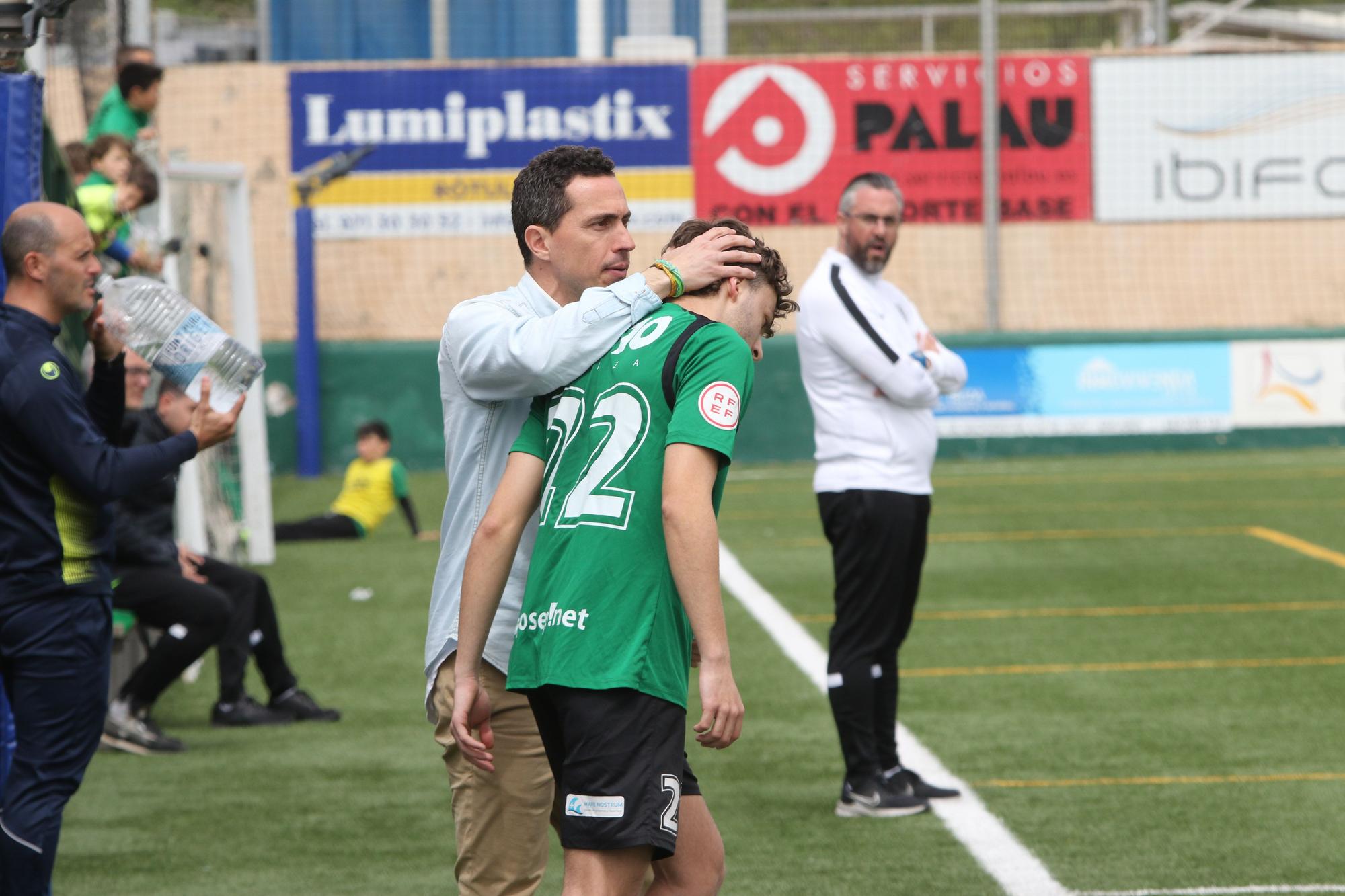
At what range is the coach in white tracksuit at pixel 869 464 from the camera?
602cm

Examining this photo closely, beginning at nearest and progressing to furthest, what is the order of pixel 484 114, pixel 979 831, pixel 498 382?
pixel 498 382 < pixel 979 831 < pixel 484 114

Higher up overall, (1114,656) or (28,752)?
(28,752)

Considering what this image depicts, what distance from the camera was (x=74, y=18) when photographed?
12828mm

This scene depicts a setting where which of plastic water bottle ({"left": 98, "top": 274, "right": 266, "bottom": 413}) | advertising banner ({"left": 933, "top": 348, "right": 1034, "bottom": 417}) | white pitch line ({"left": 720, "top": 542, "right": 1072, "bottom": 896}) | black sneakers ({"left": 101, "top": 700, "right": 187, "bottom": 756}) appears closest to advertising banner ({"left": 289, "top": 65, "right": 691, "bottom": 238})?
advertising banner ({"left": 933, "top": 348, "right": 1034, "bottom": 417})

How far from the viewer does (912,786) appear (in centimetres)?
628

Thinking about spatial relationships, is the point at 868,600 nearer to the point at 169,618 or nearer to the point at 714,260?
the point at 714,260

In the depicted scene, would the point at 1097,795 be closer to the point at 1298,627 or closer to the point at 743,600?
the point at 1298,627

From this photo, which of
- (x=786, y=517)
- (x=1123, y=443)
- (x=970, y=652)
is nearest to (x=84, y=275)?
(x=970, y=652)

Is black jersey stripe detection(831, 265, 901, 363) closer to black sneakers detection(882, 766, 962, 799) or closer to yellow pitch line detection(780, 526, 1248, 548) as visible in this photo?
black sneakers detection(882, 766, 962, 799)

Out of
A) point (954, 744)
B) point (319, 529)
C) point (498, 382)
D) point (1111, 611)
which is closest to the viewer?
point (498, 382)

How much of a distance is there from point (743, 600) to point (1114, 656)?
260 cm

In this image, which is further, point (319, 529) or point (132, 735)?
point (319, 529)

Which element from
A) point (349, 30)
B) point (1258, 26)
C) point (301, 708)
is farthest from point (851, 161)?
point (301, 708)

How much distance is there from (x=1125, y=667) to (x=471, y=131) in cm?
1419
